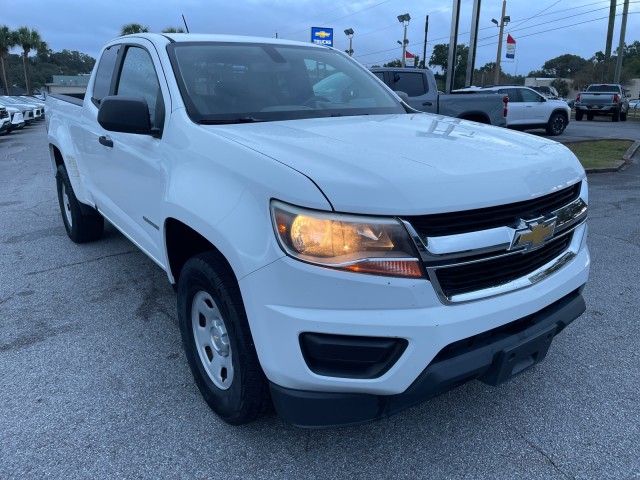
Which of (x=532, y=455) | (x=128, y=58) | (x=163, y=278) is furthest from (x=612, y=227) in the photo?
(x=128, y=58)

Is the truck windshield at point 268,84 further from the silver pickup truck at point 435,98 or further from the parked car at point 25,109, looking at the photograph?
the parked car at point 25,109

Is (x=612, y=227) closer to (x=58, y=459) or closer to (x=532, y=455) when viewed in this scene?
(x=532, y=455)

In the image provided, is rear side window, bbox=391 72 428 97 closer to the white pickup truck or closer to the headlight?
the white pickup truck

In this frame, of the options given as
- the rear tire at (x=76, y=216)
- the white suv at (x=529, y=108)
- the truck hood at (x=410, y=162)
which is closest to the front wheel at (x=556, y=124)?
the white suv at (x=529, y=108)

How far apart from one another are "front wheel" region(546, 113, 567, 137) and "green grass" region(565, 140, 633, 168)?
274 centimetres

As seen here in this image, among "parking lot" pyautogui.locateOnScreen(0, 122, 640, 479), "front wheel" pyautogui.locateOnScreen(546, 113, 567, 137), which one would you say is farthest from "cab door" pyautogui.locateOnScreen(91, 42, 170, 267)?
"front wheel" pyautogui.locateOnScreen(546, 113, 567, 137)

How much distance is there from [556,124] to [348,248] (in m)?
17.9

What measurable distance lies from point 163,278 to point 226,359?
2146 mm

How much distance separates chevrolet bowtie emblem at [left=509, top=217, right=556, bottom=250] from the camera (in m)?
2.01

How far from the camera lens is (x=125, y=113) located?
8.68ft

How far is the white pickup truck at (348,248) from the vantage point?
179 cm

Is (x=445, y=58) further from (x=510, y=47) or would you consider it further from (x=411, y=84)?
(x=411, y=84)

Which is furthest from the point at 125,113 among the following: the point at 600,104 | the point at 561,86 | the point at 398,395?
the point at 561,86

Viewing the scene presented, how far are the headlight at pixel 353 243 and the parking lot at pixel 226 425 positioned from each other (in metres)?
0.98
